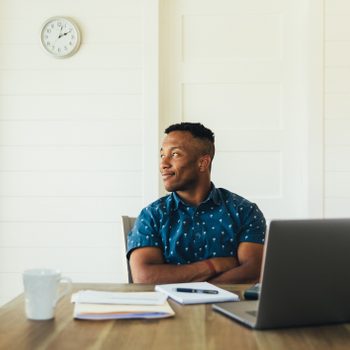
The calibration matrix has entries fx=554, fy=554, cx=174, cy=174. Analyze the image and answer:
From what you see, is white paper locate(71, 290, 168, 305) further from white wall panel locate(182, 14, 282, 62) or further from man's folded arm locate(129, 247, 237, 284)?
white wall panel locate(182, 14, 282, 62)

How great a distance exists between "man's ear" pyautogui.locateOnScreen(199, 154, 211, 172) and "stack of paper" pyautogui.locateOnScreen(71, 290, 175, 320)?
85 centimetres

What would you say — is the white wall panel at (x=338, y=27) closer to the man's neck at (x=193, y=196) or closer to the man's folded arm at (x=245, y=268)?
the man's neck at (x=193, y=196)

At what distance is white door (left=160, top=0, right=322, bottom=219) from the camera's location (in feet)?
10.9

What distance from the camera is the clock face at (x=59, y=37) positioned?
3.26 m

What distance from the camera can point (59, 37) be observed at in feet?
10.7

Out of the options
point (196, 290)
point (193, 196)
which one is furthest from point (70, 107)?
point (196, 290)

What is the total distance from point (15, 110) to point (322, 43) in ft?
6.08

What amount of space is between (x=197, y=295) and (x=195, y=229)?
637 millimetres

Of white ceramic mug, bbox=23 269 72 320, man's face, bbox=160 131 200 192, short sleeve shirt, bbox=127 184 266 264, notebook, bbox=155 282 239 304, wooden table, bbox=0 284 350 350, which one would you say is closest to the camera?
wooden table, bbox=0 284 350 350

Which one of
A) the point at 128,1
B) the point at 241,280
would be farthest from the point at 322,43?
the point at 241,280

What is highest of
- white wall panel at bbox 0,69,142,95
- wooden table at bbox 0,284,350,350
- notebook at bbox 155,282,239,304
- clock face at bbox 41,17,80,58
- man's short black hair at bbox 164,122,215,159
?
clock face at bbox 41,17,80,58

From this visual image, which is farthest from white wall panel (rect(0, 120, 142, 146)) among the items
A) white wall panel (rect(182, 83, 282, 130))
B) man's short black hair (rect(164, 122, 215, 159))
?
man's short black hair (rect(164, 122, 215, 159))

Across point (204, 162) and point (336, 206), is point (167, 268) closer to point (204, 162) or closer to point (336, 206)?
point (204, 162)

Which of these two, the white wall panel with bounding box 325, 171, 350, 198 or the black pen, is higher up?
the white wall panel with bounding box 325, 171, 350, 198
